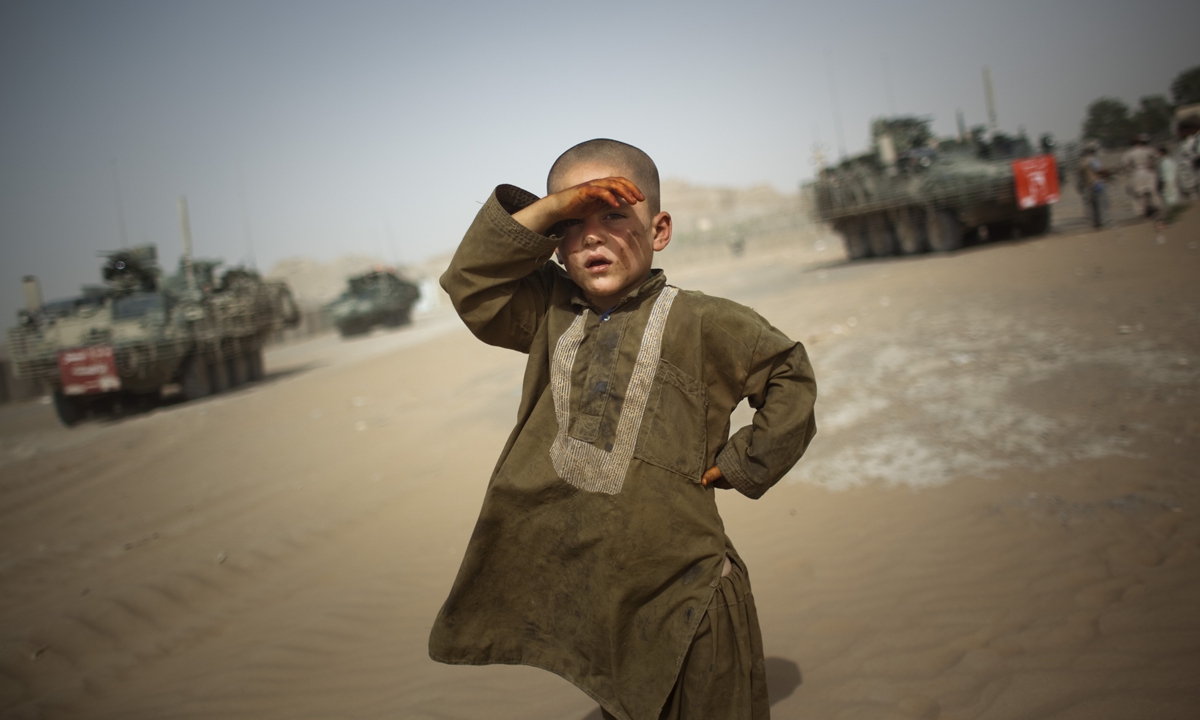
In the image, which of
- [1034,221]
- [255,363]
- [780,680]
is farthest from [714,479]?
[255,363]

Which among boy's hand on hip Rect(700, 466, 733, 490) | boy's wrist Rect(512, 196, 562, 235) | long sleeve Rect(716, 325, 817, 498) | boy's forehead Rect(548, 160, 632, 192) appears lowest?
boy's hand on hip Rect(700, 466, 733, 490)

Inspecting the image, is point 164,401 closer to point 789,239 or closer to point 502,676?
point 502,676

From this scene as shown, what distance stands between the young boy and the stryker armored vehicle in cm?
1125

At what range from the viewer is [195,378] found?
11.8m

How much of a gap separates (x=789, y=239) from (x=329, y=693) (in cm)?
3191

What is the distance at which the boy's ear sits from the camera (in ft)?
5.06

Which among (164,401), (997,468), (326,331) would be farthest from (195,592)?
(326,331)

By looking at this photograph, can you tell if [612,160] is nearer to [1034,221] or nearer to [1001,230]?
[1034,221]

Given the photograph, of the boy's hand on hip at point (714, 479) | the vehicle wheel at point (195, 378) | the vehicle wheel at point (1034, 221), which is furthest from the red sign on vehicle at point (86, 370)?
the vehicle wheel at point (1034, 221)

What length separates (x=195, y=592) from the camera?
3920 millimetres

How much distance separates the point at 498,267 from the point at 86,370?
37.6 feet

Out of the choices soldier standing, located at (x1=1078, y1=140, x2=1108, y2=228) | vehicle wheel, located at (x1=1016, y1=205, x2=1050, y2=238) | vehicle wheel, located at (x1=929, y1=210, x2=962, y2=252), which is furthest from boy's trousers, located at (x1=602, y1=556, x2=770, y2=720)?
vehicle wheel, located at (x1=1016, y1=205, x2=1050, y2=238)

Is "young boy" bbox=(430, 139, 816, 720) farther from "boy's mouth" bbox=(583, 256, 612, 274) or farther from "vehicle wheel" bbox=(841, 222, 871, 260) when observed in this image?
"vehicle wheel" bbox=(841, 222, 871, 260)

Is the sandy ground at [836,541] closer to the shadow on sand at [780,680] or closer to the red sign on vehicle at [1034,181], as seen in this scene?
the shadow on sand at [780,680]
